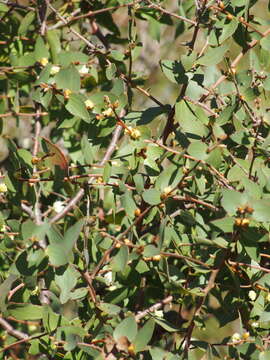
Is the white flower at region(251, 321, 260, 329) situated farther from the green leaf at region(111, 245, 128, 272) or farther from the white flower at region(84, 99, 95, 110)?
the white flower at region(84, 99, 95, 110)

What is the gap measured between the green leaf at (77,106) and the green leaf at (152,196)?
19 centimetres

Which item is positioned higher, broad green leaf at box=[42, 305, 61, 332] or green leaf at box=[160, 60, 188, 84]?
green leaf at box=[160, 60, 188, 84]

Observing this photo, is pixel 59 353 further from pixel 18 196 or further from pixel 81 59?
pixel 81 59

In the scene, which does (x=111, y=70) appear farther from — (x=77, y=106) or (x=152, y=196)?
→ (x=152, y=196)

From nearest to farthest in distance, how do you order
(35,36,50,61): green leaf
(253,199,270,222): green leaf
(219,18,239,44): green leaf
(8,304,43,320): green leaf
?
(253,199,270,222): green leaf → (8,304,43,320): green leaf → (219,18,239,44): green leaf → (35,36,50,61): green leaf

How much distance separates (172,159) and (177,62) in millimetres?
158

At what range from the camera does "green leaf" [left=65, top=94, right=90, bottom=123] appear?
96 cm

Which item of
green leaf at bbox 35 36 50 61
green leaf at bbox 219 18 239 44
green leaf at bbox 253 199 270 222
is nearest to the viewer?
green leaf at bbox 253 199 270 222

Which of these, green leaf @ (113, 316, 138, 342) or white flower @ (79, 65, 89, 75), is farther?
white flower @ (79, 65, 89, 75)

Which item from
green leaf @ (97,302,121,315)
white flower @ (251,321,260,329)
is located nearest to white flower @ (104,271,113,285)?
green leaf @ (97,302,121,315)

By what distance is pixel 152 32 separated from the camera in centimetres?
130

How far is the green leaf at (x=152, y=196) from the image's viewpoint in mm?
835

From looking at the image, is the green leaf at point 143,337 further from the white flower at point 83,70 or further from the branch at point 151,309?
the white flower at point 83,70

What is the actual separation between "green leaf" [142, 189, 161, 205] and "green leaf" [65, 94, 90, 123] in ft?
0.61
